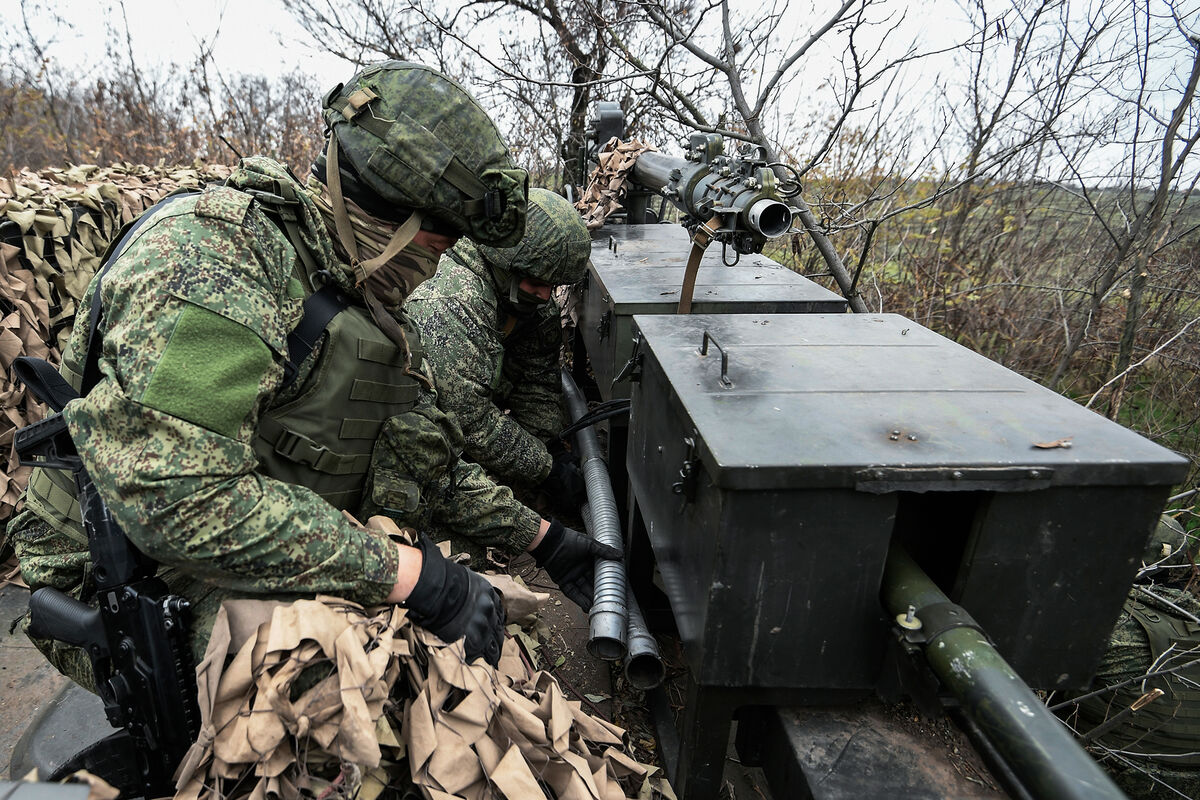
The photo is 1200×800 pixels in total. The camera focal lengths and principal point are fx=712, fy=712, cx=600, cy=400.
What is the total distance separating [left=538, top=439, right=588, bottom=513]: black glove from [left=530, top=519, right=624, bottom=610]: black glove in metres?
1.20

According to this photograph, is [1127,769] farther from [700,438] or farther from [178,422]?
[178,422]

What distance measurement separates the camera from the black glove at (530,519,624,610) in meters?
2.75

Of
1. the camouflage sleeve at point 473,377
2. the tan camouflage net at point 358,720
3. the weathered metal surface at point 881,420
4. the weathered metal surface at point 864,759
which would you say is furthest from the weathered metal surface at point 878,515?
the camouflage sleeve at point 473,377

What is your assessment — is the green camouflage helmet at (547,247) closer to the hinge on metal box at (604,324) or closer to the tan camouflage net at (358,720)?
the hinge on metal box at (604,324)

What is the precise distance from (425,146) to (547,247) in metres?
1.78

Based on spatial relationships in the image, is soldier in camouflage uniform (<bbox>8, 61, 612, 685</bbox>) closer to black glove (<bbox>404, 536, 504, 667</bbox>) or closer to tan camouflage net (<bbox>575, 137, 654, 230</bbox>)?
black glove (<bbox>404, 536, 504, 667</bbox>)

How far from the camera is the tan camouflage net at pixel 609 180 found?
551cm

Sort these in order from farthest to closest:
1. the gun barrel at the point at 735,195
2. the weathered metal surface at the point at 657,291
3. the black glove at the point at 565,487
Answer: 1. the black glove at the point at 565,487
2. the weathered metal surface at the point at 657,291
3. the gun barrel at the point at 735,195

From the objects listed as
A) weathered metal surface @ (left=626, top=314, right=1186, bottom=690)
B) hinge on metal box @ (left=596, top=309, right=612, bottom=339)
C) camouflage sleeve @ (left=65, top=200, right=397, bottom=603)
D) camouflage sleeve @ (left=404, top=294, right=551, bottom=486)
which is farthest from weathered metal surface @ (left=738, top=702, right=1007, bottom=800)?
camouflage sleeve @ (left=404, top=294, right=551, bottom=486)

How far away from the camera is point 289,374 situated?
1.67 m

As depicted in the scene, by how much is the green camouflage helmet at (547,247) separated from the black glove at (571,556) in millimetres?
1410

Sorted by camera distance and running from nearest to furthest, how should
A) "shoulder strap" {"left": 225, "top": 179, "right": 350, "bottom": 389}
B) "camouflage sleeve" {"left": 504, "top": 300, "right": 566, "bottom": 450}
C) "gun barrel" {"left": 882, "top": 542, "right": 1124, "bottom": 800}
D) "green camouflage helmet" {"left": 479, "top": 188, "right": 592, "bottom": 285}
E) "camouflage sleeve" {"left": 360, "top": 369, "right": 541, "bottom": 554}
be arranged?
"gun barrel" {"left": 882, "top": 542, "right": 1124, "bottom": 800}
"shoulder strap" {"left": 225, "top": 179, "right": 350, "bottom": 389}
"camouflage sleeve" {"left": 360, "top": 369, "right": 541, "bottom": 554}
"green camouflage helmet" {"left": 479, "top": 188, "right": 592, "bottom": 285}
"camouflage sleeve" {"left": 504, "top": 300, "right": 566, "bottom": 450}

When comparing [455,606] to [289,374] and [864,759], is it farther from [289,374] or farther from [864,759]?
[864,759]

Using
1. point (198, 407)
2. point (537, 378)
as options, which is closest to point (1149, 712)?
point (198, 407)
